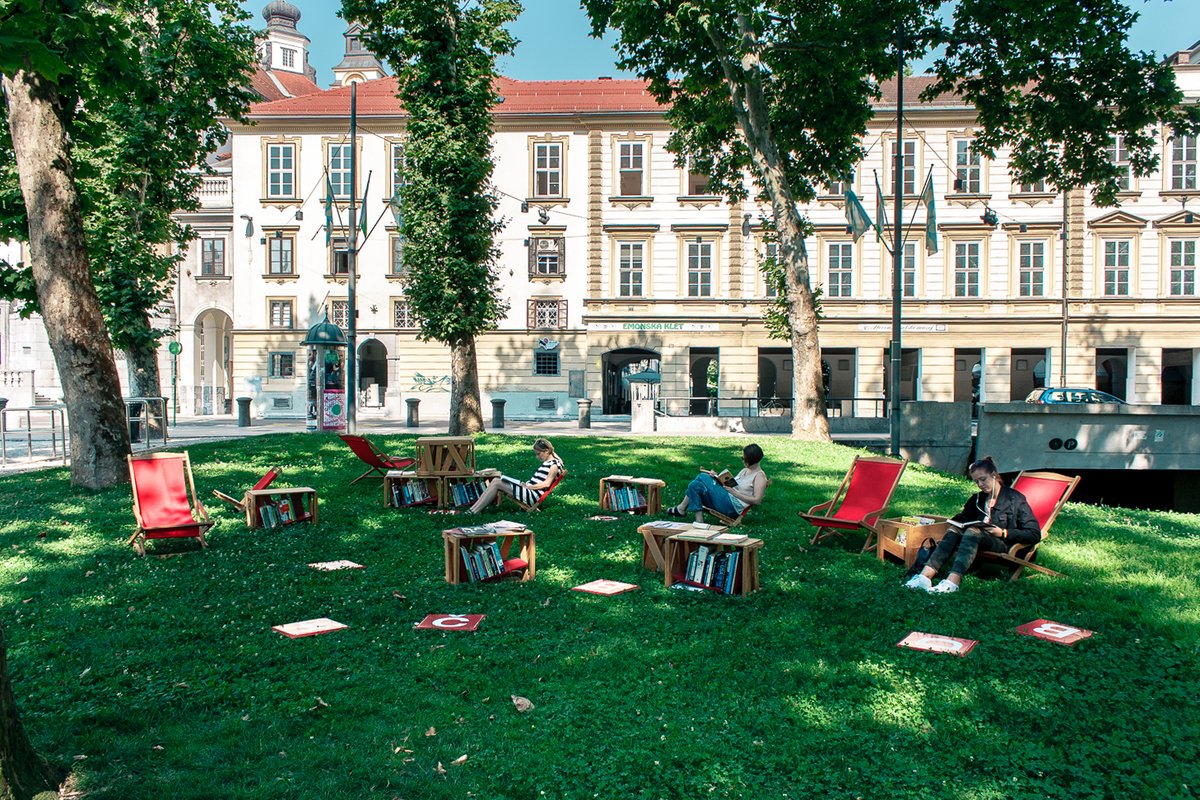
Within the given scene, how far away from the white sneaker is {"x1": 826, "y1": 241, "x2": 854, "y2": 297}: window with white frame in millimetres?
29462

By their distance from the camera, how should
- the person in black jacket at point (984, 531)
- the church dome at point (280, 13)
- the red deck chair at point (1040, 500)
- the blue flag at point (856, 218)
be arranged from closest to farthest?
the person in black jacket at point (984, 531) → the red deck chair at point (1040, 500) → the blue flag at point (856, 218) → the church dome at point (280, 13)

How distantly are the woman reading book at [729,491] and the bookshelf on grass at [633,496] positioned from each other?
85 cm

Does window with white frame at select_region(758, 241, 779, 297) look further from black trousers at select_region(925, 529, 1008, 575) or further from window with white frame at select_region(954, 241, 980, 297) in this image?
black trousers at select_region(925, 529, 1008, 575)

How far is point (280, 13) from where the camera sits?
278ft

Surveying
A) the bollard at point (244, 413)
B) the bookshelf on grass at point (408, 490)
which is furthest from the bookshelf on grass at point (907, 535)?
the bollard at point (244, 413)

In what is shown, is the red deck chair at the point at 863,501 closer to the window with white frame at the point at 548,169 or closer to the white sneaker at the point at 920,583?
the white sneaker at the point at 920,583

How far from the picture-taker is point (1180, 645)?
5770 millimetres

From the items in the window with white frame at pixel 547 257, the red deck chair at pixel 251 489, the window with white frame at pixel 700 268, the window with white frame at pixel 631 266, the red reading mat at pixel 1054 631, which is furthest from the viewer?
the window with white frame at pixel 547 257

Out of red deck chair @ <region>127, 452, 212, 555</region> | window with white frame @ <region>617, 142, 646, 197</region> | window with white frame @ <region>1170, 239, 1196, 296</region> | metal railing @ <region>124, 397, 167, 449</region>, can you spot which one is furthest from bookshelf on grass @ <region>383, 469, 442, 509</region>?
window with white frame @ <region>1170, 239, 1196, 296</region>

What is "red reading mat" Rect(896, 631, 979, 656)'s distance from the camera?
18.6 feet

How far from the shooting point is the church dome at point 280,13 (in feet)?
278

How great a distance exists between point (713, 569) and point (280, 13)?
3638 inches

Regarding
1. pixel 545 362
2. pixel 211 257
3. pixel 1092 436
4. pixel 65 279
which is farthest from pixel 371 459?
pixel 211 257

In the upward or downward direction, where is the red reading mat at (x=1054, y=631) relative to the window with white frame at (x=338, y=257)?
downward
